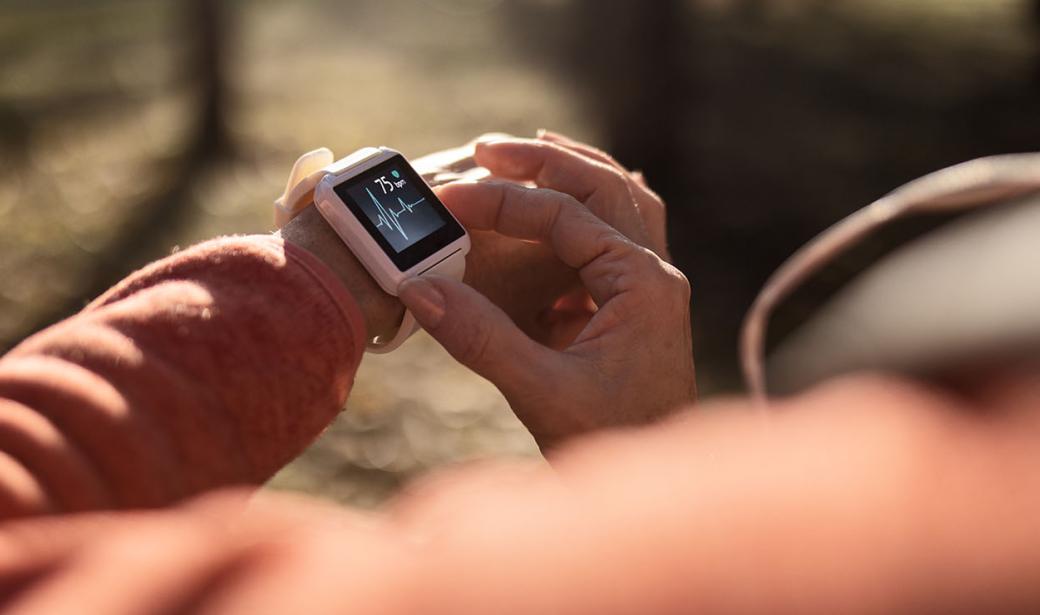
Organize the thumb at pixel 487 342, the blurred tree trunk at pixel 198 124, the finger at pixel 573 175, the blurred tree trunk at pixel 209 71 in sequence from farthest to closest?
the blurred tree trunk at pixel 209 71, the blurred tree trunk at pixel 198 124, the finger at pixel 573 175, the thumb at pixel 487 342

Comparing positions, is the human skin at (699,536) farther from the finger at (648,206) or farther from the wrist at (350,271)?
the finger at (648,206)

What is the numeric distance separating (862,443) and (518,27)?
10078mm

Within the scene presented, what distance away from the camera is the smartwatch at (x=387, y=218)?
1.69 m

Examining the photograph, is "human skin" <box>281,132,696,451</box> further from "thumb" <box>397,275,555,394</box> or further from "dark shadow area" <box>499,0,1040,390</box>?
"dark shadow area" <box>499,0,1040,390</box>

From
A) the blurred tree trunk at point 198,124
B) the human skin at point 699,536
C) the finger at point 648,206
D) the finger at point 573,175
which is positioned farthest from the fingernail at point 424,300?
the blurred tree trunk at point 198,124

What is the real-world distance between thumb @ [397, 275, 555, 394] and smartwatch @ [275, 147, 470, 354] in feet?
0.68

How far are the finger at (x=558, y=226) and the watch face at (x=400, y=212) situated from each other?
5 centimetres

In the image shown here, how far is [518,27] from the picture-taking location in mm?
10156

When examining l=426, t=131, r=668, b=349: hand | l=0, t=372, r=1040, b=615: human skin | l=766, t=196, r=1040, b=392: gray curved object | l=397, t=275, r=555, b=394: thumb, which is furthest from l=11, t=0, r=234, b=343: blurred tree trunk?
l=0, t=372, r=1040, b=615: human skin

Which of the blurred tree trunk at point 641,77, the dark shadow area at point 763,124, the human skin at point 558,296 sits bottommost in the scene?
the dark shadow area at point 763,124

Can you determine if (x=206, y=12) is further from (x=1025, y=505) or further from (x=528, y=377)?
(x=1025, y=505)

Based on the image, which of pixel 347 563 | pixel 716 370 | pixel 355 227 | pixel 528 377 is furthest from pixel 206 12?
pixel 347 563

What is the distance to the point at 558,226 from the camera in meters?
1.69

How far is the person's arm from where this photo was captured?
1.00 meters
